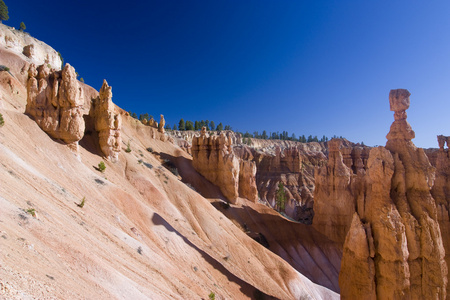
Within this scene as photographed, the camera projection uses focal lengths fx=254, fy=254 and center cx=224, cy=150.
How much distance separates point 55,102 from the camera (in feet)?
74.0

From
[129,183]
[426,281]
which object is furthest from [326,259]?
[129,183]

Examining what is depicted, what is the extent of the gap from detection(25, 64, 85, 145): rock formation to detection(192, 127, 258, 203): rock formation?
26996 millimetres

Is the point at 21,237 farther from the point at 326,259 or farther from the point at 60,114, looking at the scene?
the point at 326,259

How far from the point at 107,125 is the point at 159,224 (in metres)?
13.2

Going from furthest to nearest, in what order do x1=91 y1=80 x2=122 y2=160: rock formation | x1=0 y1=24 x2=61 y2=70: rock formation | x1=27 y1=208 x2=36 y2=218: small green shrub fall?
x1=0 y1=24 x2=61 y2=70: rock formation, x1=91 y1=80 x2=122 y2=160: rock formation, x1=27 y1=208 x2=36 y2=218: small green shrub

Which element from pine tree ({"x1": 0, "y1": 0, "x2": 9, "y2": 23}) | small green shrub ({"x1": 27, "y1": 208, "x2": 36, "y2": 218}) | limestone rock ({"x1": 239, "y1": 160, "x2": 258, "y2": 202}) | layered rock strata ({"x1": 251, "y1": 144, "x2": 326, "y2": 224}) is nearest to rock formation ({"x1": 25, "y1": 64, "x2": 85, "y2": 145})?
small green shrub ({"x1": 27, "y1": 208, "x2": 36, "y2": 218})

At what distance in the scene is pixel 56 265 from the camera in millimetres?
9469

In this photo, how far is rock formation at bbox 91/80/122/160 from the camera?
2919 centimetres

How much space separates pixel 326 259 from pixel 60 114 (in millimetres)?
42784

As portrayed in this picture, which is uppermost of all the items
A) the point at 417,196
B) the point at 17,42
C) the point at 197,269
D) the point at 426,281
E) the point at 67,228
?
the point at 17,42

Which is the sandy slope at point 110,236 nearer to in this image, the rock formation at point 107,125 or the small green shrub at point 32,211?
the small green shrub at point 32,211

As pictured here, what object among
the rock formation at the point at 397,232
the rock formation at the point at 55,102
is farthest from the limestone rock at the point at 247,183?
the rock formation at the point at 55,102

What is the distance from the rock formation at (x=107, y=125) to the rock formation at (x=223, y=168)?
19.9 meters

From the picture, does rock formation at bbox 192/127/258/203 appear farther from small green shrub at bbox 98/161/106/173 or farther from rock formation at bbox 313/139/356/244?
small green shrub at bbox 98/161/106/173
